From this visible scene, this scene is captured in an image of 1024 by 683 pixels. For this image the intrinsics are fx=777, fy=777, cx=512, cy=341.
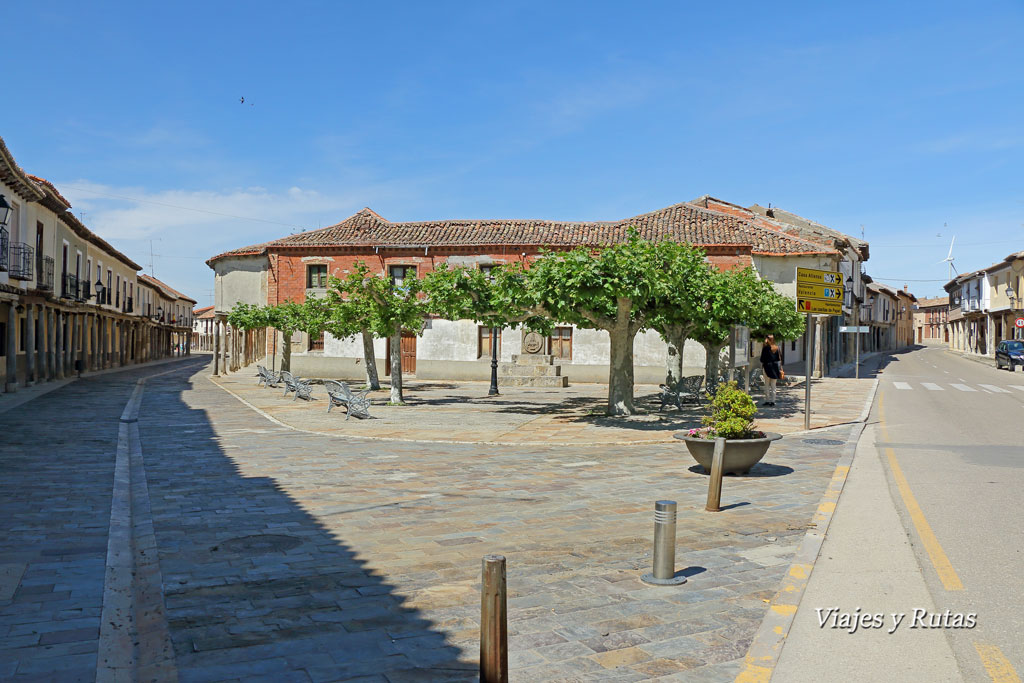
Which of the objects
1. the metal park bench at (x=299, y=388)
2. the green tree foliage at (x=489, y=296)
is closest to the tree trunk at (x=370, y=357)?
the metal park bench at (x=299, y=388)

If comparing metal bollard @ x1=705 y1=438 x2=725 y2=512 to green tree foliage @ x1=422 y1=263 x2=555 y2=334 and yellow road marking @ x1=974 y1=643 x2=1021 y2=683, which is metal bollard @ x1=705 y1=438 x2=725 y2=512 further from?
green tree foliage @ x1=422 y1=263 x2=555 y2=334

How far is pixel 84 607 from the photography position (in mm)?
4805

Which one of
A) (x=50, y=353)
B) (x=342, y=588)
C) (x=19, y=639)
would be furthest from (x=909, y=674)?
(x=50, y=353)

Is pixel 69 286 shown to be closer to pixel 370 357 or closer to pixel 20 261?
pixel 20 261

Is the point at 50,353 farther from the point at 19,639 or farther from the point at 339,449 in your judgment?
the point at 19,639

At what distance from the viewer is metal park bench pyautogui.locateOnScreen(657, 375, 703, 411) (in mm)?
19375

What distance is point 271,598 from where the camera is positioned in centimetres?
500

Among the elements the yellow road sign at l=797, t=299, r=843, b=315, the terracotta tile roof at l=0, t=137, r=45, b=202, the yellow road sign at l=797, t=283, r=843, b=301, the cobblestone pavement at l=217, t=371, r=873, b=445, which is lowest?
the cobblestone pavement at l=217, t=371, r=873, b=445

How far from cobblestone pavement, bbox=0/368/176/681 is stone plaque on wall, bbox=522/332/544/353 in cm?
2133

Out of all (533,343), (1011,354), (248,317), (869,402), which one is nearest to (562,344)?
(533,343)

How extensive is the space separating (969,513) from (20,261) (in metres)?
28.2

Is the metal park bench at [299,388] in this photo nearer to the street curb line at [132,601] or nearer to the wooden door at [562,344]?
the street curb line at [132,601]

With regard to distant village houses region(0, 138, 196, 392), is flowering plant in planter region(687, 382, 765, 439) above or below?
below

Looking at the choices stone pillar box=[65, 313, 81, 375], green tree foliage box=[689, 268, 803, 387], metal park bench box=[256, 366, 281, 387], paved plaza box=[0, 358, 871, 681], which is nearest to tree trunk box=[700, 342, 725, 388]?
green tree foliage box=[689, 268, 803, 387]
